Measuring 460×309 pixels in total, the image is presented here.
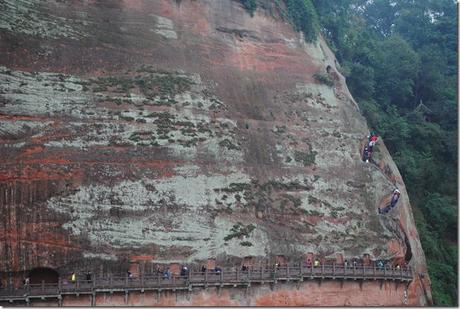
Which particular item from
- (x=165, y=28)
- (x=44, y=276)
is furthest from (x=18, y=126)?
(x=165, y=28)

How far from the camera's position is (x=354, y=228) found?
118 feet

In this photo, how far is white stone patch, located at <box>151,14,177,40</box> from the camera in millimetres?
37844

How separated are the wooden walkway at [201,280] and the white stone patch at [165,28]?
1624 cm

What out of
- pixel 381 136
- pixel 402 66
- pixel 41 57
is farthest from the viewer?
pixel 402 66

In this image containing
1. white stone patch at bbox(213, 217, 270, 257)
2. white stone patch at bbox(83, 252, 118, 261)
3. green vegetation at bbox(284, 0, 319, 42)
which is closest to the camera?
white stone patch at bbox(83, 252, 118, 261)

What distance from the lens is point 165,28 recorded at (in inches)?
1506

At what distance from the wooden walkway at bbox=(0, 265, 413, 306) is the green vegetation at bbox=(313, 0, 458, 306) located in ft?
21.9

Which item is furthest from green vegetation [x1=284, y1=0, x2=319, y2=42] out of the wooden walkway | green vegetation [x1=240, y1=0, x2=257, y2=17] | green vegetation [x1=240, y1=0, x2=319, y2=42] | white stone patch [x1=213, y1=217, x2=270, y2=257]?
the wooden walkway

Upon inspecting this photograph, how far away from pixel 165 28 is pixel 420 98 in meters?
27.3

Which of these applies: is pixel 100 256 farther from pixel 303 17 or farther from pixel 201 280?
pixel 303 17

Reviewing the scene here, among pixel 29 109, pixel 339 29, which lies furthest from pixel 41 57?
pixel 339 29

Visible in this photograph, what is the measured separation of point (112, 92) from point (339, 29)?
91.0 feet

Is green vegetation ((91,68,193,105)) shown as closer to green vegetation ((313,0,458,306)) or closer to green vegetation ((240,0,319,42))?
green vegetation ((240,0,319,42))

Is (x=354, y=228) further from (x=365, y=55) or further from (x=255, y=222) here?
(x=365, y=55)
